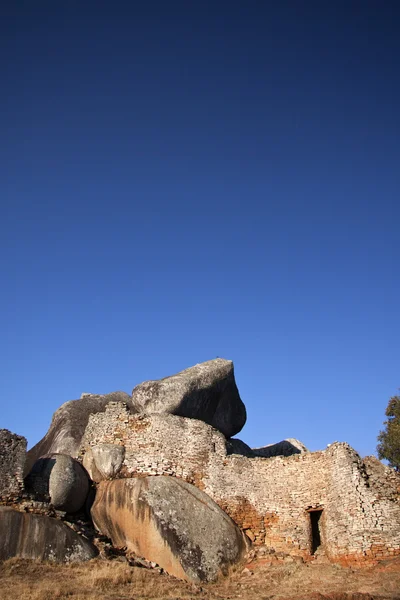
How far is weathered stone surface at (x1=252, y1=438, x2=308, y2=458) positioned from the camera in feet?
107

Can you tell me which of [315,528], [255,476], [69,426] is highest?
[69,426]

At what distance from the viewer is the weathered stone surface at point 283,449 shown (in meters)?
32.7

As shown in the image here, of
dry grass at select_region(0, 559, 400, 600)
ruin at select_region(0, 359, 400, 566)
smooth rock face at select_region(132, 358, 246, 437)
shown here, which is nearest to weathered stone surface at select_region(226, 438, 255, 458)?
ruin at select_region(0, 359, 400, 566)

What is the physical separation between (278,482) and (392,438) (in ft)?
27.4

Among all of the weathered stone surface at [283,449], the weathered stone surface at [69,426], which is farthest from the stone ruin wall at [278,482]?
the weathered stone surface at [283,449]

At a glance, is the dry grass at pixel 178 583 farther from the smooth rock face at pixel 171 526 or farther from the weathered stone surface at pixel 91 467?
the weathered stone surface at pixel 91 467

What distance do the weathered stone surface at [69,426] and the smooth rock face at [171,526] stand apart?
19.2ft

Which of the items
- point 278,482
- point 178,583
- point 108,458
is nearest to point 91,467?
point 108,458

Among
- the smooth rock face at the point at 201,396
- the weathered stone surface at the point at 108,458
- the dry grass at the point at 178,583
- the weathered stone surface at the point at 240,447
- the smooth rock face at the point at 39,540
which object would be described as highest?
the smooth rock face at the point at 201,396

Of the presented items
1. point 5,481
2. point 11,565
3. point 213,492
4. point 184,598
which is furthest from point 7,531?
point 213,492

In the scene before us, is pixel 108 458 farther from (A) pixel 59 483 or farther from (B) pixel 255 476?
(B) pixel 255 476

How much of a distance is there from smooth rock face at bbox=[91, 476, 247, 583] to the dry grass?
0.96 metres

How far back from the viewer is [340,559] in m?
20.0

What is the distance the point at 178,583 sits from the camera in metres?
18.1
